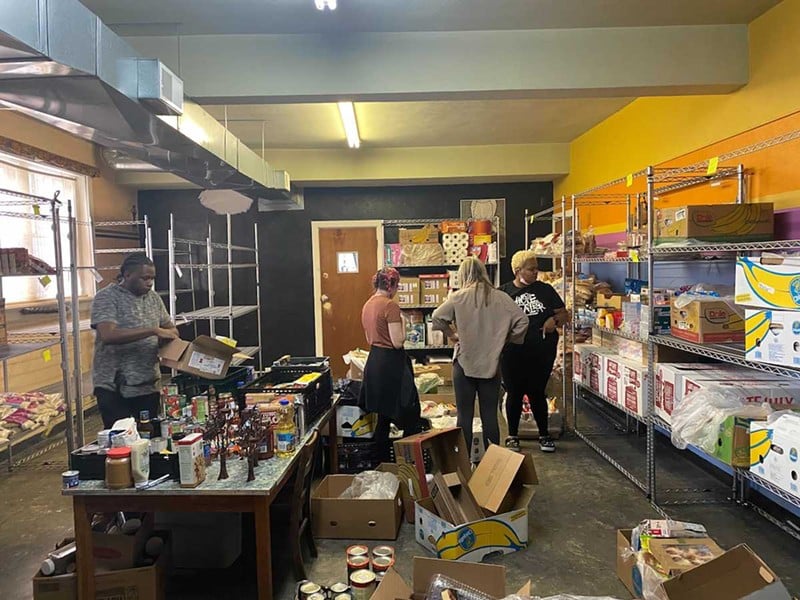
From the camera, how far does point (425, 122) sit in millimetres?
5289

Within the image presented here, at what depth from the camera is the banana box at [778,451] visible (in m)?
2.26

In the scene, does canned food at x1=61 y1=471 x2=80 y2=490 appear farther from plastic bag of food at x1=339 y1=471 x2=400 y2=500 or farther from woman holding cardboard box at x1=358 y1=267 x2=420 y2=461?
woman holding cardboard box at x1=358 y1=267 x2=420 y2=461

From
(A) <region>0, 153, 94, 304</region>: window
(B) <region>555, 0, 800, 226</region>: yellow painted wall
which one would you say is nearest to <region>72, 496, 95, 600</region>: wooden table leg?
(A) <region>0, 153, 94, 304</region>: window

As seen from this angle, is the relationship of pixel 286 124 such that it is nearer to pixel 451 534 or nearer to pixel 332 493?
pixel 332 493

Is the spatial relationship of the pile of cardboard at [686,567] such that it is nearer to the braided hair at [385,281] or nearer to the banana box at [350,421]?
the banana box at [350,421]

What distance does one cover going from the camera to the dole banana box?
9.72ft

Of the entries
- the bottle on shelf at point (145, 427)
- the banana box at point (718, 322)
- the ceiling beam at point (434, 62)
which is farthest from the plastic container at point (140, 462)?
the banana box at point (718, 322)

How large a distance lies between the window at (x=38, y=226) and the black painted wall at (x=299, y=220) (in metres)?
1.28

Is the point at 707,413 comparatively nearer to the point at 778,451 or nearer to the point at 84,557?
the point at 778,451

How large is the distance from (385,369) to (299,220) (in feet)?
13.3

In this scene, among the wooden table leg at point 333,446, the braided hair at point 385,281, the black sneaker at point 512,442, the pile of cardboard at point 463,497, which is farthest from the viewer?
the black sneaker at point 512,442

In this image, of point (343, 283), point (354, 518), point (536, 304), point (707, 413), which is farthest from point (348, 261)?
point (707, 413)

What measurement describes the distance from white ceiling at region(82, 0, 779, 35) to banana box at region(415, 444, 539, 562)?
7.78 ft

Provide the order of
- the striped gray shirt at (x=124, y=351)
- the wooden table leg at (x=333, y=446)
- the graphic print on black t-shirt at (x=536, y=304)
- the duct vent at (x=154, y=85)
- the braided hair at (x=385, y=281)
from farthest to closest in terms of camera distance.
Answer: the graphic print on black t-shirt at (x=536, y=304)
the braided hair at (x=385, y=281)
the wooden table leg at (x=333, y=446)
the striped gray shirt at (x=124, y=351)
the duct vent at (x=154, y=85)
